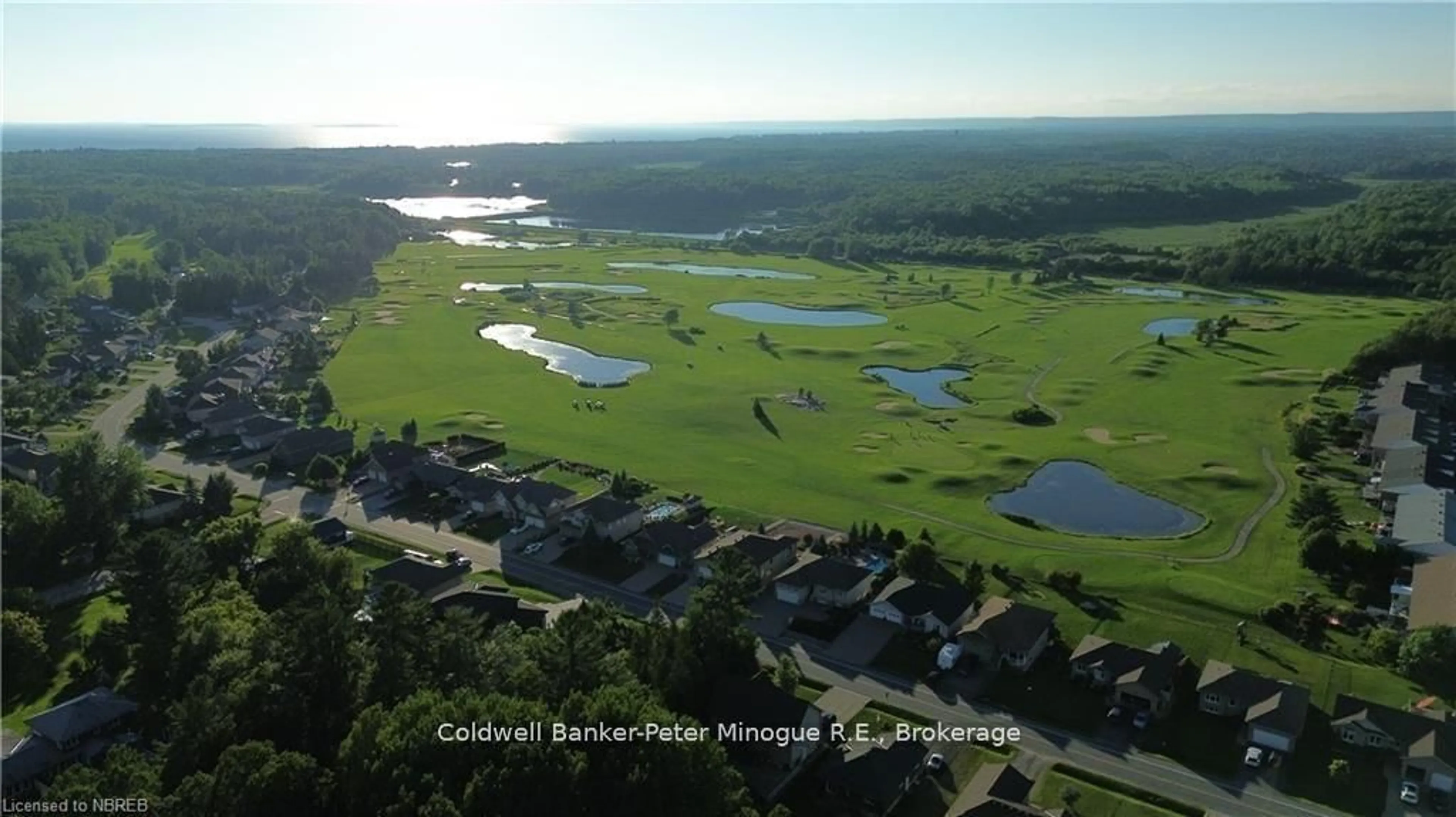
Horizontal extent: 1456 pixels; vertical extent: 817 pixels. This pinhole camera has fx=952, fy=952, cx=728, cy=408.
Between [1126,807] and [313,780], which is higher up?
[313,780]

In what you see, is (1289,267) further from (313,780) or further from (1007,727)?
(313,780)

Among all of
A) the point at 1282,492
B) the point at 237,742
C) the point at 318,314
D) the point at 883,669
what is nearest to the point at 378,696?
the point at 237,742

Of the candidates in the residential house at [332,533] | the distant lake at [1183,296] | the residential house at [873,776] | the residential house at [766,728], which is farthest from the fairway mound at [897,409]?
the distant lake at [1183,296]

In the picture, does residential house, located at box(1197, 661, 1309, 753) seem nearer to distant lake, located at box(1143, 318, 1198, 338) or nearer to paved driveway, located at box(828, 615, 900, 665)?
paved driveway, located at box(828, 615, 900, 665)

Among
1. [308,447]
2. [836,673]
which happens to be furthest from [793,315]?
[836,673]

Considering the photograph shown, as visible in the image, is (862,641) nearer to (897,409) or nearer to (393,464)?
(393,464)
